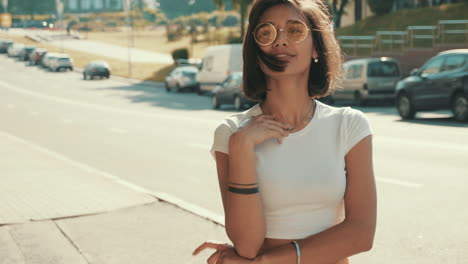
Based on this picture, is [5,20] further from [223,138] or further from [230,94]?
[223,138]

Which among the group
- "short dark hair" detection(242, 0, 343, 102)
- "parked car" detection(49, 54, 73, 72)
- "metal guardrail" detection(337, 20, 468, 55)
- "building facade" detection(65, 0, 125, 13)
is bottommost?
"parked car" detection(49, 54, 73, 72)

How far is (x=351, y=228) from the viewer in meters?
2.65

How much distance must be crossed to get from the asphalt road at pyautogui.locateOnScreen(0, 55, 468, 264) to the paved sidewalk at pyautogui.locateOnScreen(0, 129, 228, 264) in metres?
0.92

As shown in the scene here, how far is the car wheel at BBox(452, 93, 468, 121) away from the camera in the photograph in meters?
18.1

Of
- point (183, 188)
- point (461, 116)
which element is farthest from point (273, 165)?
point (461, 116)

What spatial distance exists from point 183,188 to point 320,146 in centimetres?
845

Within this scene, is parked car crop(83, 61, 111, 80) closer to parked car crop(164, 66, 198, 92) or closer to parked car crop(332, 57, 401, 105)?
parked car crop(164, 66, 198, 92)

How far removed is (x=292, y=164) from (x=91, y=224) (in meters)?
5.58

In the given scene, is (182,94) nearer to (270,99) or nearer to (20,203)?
(20,203)

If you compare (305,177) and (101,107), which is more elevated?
(305,177)

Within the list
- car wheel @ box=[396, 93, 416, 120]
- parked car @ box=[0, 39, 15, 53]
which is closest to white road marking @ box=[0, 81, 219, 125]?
car wheel @ box=[396, 93, 416, 120]

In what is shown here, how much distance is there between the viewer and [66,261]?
644cm

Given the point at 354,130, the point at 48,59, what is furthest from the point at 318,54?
the point at 48,59

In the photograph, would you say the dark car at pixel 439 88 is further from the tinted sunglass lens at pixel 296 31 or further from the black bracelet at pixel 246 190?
the black bracelet at pixel 246 190
